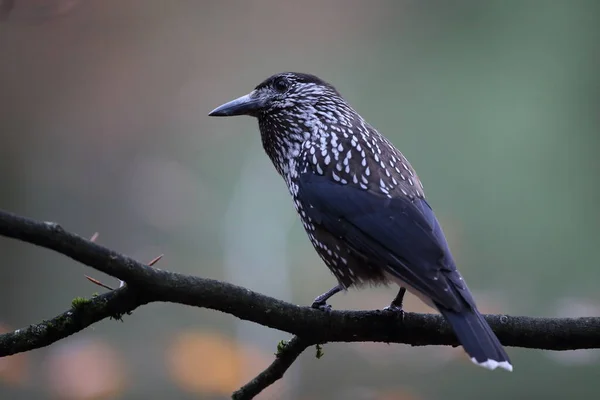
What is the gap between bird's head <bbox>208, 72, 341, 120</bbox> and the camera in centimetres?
216

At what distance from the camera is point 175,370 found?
270 centimetres

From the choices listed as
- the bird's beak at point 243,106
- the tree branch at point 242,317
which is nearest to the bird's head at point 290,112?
the bird's beak at point 243,106

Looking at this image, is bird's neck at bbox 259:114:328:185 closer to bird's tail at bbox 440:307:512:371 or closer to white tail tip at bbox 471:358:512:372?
bird's tail at bbox 440:307:512:371

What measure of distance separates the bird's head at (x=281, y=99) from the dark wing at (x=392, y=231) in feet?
1.09

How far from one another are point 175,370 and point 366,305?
0.84 m

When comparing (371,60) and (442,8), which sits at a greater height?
(442,8)

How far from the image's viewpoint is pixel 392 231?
1.67 meters

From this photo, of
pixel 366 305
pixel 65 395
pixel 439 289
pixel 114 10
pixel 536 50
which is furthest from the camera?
pixel 536 50

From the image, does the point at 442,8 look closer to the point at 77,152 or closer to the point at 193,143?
the point at 193,143

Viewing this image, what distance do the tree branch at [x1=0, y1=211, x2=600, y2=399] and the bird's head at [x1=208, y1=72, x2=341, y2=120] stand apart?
81 cm

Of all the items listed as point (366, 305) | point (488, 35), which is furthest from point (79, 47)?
point (488, 35)

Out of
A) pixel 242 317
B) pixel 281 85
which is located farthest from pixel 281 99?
pixel 242 317

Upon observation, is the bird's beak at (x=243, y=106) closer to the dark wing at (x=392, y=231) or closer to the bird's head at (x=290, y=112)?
the bird's head at (x=290, y=112)

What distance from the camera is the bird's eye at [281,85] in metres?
2.22
